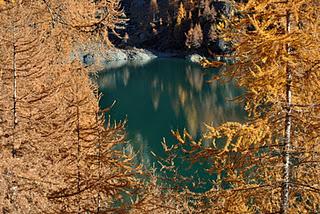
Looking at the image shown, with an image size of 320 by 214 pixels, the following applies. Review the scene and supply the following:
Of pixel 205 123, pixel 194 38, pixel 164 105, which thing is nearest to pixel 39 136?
pixel 205 123

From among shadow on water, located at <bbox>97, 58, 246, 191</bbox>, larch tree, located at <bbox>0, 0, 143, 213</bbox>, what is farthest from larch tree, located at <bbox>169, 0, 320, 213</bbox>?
shadow on water, located at <bbox>97, 58, 246, 191</bbox>

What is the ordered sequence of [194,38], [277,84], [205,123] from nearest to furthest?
1. [277,84]
2. [205,123]
3. [194,38]

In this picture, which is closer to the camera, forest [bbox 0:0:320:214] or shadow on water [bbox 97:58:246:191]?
forest [bbox 0:0:320:214]

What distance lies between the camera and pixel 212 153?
256 inches

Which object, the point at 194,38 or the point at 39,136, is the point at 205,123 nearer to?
the point at 39,136

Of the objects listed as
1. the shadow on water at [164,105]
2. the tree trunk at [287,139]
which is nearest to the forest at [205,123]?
the tree trunk at [287,139]

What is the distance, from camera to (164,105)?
52969mm

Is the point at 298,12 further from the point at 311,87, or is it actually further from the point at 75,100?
the point at 75,100

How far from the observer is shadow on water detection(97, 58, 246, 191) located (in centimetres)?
3613

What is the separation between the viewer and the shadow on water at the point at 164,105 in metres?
36.1

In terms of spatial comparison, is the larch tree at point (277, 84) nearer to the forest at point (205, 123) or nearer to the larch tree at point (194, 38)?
the forest at point (205, 123)

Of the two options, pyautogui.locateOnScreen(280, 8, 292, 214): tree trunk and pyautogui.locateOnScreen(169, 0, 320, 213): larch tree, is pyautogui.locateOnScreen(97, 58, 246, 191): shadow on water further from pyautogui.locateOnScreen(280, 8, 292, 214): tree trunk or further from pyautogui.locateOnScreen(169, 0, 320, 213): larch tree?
pyautogui.locateOnScreen(280, 8, 292, 214): tree trunk

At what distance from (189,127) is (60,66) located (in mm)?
25149

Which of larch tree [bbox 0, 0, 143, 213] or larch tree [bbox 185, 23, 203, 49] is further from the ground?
larch tree [bbox 185, 23, 203, 49]
